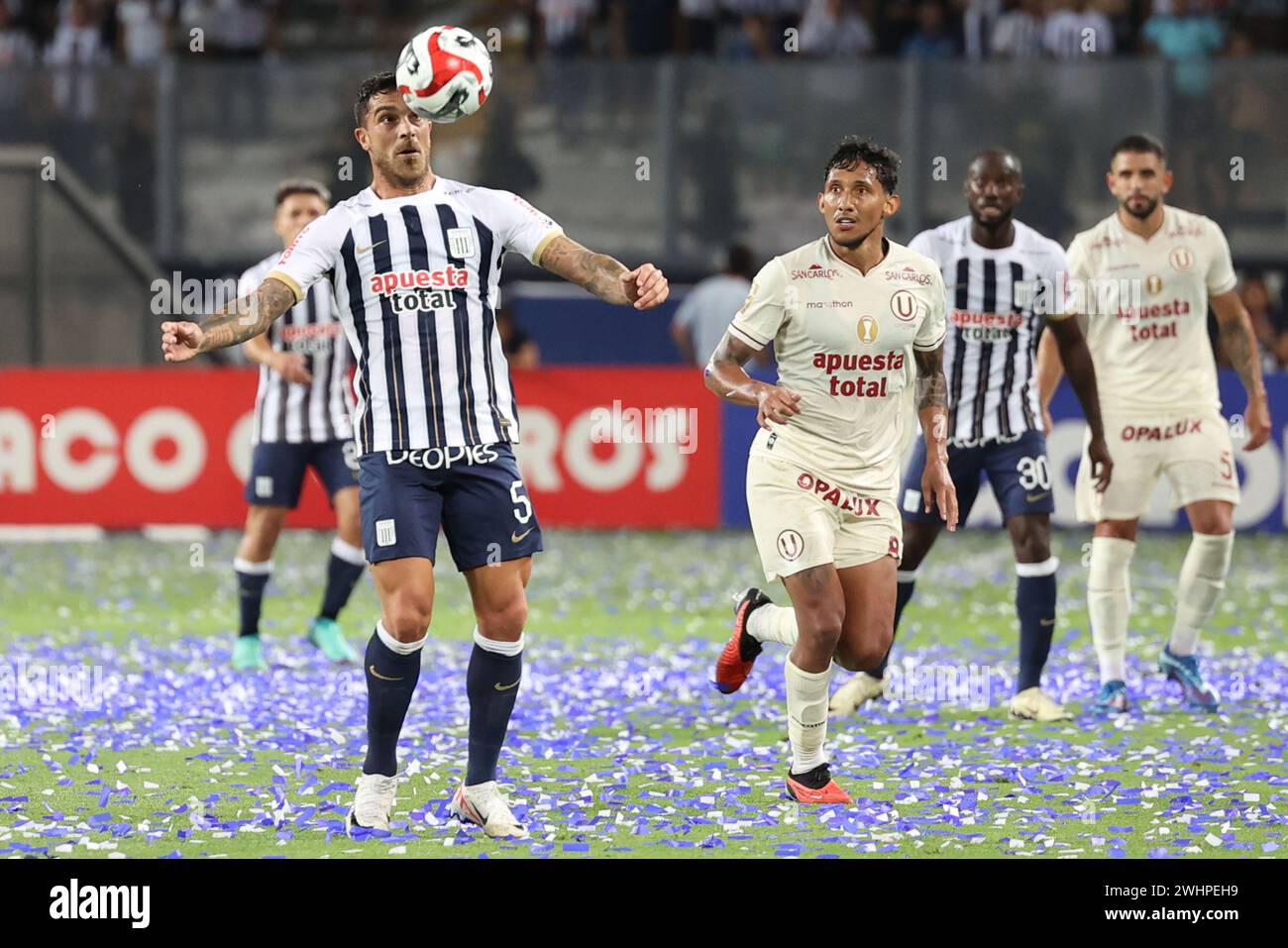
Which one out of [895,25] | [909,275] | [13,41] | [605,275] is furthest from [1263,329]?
[13,41]

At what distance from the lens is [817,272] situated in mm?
7152

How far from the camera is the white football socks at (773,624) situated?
752 cm

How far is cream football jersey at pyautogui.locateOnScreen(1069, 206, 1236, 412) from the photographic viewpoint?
895cm

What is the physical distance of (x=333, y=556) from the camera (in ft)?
33.8

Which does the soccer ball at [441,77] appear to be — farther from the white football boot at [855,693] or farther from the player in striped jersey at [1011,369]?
the white football boot at [855,693]

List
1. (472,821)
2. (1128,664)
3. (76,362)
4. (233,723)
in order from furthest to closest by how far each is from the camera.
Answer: (76,362) → (1128,664) → (233,723) → (472,821)

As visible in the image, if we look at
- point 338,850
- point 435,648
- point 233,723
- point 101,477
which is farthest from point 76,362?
point 338,850

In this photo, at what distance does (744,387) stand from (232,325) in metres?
1.72

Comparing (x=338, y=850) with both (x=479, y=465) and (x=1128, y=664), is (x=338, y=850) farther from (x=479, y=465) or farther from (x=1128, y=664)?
(x=1128, y=664)

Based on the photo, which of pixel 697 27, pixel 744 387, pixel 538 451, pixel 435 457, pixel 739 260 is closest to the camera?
pixel 435 457

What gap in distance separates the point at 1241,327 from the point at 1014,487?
140cm

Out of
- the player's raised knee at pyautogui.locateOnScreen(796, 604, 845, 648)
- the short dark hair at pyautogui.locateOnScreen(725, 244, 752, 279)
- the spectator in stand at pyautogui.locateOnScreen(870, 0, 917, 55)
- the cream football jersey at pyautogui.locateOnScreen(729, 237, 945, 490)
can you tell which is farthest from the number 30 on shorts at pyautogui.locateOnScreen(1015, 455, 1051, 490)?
the spectator in stand at pyautogui.locateOnScreen(870, 0, 917, 55)

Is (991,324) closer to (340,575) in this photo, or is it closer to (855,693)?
(855,693)

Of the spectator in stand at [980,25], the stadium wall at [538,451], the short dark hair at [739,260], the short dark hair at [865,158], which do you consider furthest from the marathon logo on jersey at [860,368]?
the spectator in stand at [980,25]
